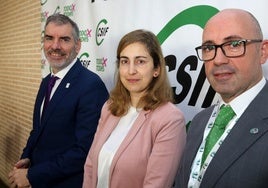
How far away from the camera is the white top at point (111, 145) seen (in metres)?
1.58

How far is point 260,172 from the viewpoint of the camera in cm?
100

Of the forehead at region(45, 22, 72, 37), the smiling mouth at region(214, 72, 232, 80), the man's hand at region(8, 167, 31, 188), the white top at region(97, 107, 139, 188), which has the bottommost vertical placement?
the man's hand at region(8, 167, 31, 188)

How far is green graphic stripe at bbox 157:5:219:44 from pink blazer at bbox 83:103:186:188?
0.62 meters

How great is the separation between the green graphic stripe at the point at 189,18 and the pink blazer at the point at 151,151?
619mm

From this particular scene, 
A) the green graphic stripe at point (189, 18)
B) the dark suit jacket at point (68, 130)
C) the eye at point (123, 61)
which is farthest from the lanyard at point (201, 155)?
the dark suit jacket at point (68, 130)

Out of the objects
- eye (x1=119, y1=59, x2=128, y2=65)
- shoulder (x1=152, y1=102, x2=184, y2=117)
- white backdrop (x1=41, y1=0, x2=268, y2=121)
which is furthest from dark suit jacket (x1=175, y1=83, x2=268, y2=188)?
eye (x1=119, y1=59, x2=128, y2=65)

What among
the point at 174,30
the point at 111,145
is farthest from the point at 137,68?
the point at 174,30

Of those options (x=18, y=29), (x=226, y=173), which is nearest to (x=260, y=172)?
(x=226, y=173)

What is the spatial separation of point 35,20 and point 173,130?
297 centimetres

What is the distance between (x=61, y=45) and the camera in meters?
2.17

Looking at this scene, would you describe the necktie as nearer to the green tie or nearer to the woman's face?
the woman's face

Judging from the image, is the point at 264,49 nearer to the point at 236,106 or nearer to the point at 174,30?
the point at 236,106

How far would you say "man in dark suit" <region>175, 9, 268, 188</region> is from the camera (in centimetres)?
104

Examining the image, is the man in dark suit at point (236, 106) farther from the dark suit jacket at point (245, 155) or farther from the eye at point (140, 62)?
the eye at point (140, 62)
